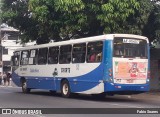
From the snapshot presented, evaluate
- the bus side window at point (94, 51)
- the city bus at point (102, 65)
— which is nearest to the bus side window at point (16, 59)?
the city bus at point (102, 65)

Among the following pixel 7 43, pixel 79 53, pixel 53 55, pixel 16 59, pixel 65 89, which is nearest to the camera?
pixel 79 53

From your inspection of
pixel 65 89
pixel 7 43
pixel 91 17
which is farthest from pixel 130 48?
pixel 7 43

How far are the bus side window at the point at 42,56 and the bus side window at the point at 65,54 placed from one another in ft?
6.06

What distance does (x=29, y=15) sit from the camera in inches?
1210

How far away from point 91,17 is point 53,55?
310 cm

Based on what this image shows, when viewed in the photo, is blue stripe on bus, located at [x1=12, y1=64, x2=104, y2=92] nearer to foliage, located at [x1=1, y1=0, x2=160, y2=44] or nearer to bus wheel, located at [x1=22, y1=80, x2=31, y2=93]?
bus wheel, located at [x1=22, y1=80, x2=31, y2=93]

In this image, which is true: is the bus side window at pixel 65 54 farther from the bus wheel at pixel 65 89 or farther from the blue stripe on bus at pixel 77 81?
the bus wheel at pixel 65 89

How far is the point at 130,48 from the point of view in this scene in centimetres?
2153

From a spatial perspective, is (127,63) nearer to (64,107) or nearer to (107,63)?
(107,63)

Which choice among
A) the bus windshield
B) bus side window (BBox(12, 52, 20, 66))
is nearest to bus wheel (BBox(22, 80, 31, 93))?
bus side window (BBox(12, 52, 20, 66))

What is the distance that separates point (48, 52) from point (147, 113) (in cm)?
1175

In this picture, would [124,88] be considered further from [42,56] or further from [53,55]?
[42,56]

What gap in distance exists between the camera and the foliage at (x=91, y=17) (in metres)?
25.1

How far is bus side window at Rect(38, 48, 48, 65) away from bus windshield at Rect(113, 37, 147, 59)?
6005mm
